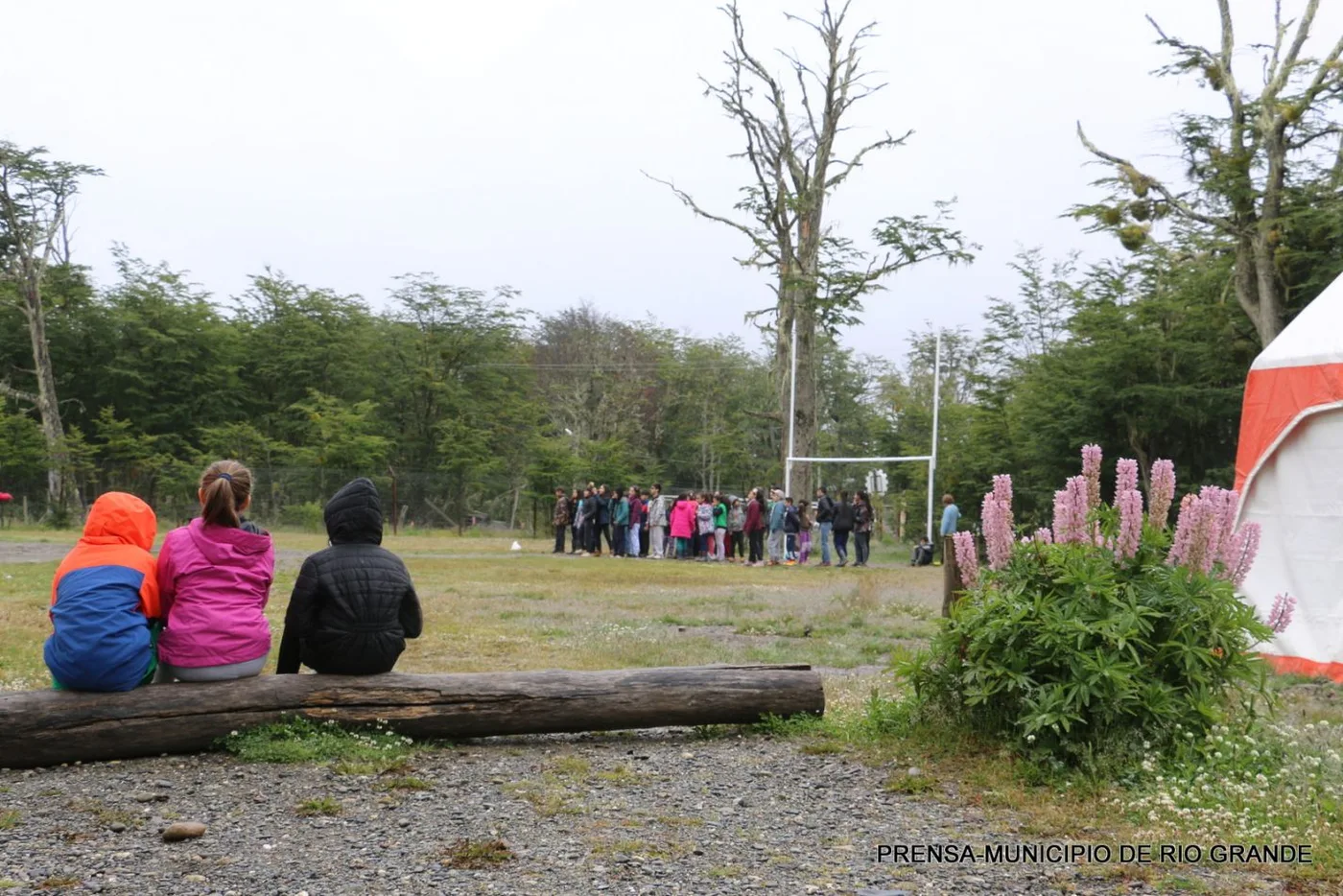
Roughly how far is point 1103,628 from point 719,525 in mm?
23623

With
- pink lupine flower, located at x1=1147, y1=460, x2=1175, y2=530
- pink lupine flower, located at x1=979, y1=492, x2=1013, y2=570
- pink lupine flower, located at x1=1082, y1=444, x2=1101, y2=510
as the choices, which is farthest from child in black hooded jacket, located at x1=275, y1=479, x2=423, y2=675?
pink lupine flower, located at x1=1147, y1=460, x2=1175, y2=530

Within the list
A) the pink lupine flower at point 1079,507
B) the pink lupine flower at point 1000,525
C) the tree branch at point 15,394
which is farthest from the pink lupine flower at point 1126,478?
the tree branch at point 15,394

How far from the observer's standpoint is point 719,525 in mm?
29469

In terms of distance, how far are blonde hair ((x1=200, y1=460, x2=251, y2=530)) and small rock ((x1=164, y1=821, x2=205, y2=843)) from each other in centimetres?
183

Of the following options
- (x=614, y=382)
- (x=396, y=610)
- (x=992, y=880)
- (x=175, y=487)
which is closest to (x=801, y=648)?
(x=396, y=610)

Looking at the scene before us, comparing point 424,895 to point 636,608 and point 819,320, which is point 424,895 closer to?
point 636,608

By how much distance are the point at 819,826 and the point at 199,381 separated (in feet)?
149

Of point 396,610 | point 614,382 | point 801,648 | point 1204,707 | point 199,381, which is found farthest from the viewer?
point 614,382

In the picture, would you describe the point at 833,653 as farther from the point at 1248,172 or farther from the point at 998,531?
the point at 1248,172

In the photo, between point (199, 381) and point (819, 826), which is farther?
point (199, 381)

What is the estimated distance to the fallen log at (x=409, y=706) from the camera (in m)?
6.05

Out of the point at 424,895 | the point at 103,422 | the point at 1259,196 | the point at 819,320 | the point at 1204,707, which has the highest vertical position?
the point at 1259,196

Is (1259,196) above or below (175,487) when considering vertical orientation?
above

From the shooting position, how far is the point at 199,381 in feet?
154
